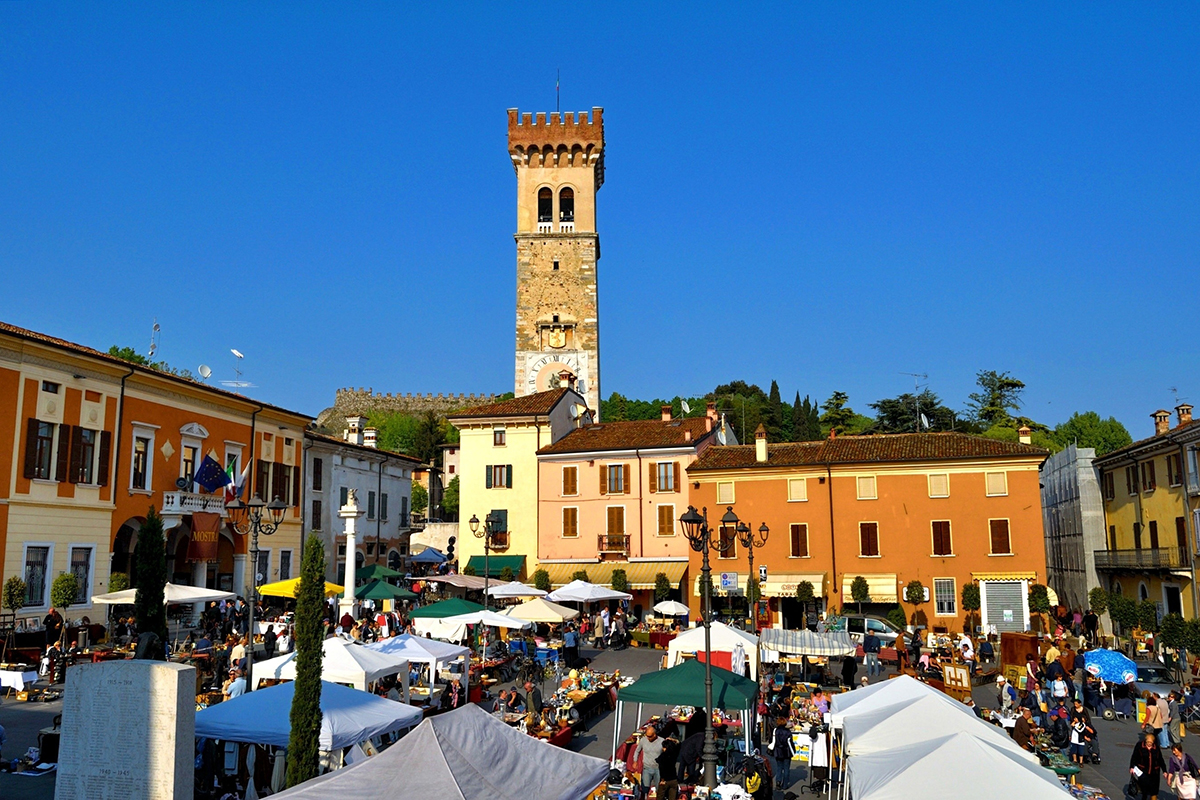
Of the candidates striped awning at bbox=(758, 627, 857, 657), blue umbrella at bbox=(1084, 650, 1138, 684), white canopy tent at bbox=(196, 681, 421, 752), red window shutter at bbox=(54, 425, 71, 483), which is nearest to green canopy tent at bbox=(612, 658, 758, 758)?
white canopy tent at bbox=(196, 681, 421, 752)

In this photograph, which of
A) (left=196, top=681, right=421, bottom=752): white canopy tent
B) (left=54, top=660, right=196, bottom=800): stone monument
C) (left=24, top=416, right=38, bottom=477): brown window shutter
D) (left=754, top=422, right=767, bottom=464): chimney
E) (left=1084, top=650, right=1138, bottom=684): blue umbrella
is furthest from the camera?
(left=754, top=422, right=767, bottom=464): chimney

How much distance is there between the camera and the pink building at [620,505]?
4312cm

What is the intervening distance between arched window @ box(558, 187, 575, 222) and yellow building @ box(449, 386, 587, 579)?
2300 cm

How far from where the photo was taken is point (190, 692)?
8.91m

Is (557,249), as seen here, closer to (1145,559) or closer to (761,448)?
A: (761,448)

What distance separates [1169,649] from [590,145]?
48.5 meters

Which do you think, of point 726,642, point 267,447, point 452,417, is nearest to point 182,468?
point 267,447

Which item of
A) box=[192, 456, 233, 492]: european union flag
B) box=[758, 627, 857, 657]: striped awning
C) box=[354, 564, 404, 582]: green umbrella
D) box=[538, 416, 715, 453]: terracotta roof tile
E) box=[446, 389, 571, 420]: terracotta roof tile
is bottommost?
box=[758, 627, 857, 657]: striped awning

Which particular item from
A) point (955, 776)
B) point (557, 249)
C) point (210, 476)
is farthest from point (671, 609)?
point (557, 249)

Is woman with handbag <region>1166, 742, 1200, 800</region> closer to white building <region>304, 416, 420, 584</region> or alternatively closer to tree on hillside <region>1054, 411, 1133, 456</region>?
white building <region>304, 416, 420, 584</region>

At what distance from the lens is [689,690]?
15.4 m

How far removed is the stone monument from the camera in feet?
28.4

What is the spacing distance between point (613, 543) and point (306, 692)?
3324 cm

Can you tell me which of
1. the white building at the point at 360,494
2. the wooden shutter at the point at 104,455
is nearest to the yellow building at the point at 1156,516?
the white building at the point at 360,494
